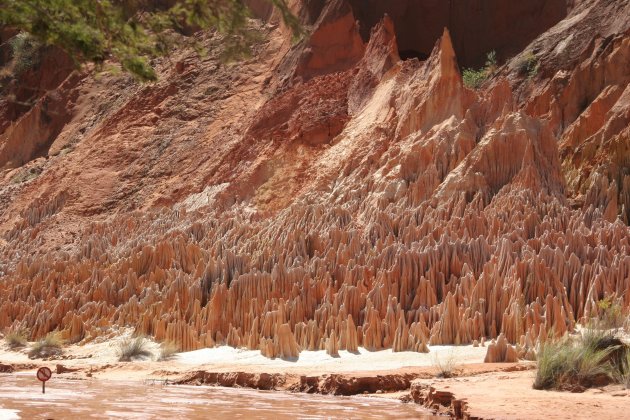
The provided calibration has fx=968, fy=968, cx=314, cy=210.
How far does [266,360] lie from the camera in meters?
13.7

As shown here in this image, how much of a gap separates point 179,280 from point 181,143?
9272 mm

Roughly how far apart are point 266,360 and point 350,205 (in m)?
4.12

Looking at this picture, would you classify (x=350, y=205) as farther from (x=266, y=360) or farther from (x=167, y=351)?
(x=167, y=351)

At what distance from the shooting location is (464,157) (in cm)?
1627

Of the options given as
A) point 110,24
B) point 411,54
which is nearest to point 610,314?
point 110,24

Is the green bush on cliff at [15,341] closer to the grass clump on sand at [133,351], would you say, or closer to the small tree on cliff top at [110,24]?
the grass clump on sand at [133,351]

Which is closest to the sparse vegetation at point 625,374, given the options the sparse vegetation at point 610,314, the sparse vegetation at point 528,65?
the sparse vegetation at point 610,314

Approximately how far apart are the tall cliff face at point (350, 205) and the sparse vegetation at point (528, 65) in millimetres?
63

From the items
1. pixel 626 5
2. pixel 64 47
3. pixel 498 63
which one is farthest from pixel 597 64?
pixel 64 47

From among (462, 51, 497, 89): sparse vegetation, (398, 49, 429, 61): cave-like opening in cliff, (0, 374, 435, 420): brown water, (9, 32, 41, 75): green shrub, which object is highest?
(9, 32, 41, 75): green shrub

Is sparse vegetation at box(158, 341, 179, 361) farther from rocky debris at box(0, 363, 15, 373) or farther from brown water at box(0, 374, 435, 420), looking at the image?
rocky debris at box(0, 363, 15, 373)

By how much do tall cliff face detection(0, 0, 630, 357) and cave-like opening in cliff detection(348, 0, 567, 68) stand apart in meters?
0.14

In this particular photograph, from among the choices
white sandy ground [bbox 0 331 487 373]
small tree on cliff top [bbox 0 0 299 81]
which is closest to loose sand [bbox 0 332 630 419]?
white sandy ground [bbox 0 331 487 373]

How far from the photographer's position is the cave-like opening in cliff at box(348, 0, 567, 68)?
24.9 m
